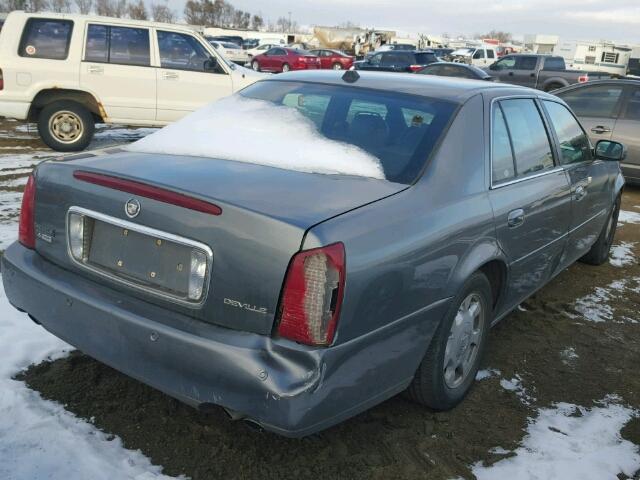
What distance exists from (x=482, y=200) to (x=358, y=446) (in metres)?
1.26

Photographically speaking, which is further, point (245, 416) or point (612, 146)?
point (612, 146)

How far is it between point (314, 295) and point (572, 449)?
5.16ft

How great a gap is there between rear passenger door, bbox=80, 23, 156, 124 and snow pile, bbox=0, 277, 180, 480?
6.64 m

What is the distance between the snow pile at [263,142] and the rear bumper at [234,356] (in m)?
0.73

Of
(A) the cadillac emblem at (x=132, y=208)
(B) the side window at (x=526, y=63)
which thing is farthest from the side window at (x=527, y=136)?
(B) the side window at (x=526, y=63)

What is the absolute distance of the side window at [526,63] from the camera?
78.8 ft

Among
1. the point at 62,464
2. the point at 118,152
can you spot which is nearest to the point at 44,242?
the point at 118,152

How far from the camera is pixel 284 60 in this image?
1280 inches

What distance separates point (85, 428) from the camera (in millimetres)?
2648

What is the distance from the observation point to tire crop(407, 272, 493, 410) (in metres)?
A: 2.72

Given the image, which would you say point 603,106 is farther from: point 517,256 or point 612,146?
point 517,256

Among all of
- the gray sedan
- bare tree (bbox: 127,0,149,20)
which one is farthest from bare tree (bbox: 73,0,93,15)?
the gray sedan

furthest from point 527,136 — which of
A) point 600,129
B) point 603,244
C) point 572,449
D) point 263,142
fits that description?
point 600,129

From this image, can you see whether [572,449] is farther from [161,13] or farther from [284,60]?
A: [161,13]
